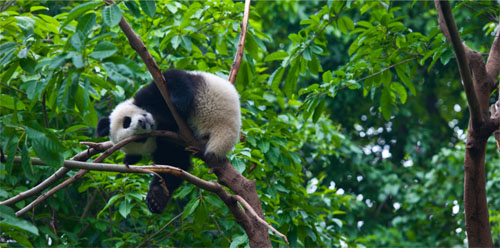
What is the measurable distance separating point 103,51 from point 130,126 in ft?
4.72

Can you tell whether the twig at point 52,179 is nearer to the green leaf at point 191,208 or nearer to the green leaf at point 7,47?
the green leaf at point 7,47

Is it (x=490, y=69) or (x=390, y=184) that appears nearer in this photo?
(x=490, y=69)

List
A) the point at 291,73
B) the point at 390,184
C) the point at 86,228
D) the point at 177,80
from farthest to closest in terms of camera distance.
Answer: the point at 390,184 → the point at 86,228 → the point at 291,73 → the point at 177,80

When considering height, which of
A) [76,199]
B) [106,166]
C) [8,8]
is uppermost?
[8,8]

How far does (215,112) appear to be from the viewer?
3580mm

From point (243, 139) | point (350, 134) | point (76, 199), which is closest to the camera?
point (243, 139)

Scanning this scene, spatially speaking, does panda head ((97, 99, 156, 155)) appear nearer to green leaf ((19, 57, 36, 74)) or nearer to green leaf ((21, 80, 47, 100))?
green leaf ((19, 57, 36, 74))

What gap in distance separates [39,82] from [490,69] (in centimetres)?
250

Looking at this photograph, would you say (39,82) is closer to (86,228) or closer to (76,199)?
(86,228)

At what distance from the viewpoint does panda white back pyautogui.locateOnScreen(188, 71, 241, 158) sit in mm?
3559

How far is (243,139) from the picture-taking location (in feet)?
13.6

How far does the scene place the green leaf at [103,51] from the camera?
2037 mm

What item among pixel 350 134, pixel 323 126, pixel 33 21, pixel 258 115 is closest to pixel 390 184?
pixel 350 134

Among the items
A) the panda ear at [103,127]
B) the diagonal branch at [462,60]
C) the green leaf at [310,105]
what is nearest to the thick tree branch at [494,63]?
the diagonal branch at [462,60]
